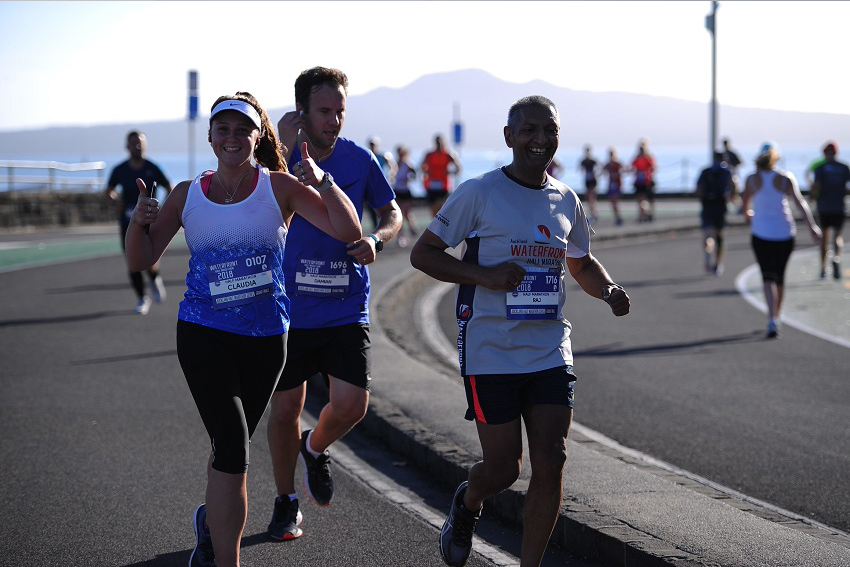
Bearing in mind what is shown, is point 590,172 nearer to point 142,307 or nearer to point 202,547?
point 142,307

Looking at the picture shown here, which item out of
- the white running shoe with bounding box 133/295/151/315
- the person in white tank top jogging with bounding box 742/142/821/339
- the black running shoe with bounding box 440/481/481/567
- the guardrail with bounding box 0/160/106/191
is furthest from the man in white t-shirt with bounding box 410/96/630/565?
the guardrail with bounding box 0/160/106/191

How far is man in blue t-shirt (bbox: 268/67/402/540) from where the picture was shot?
5348mm

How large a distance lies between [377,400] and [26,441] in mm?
2280

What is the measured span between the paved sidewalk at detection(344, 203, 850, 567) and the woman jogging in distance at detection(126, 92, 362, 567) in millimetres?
1547

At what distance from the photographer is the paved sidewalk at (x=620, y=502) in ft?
14.8

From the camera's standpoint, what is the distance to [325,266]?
17.6 ft

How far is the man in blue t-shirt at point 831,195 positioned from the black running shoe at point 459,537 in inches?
571

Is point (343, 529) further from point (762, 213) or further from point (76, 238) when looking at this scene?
point (76, 238)

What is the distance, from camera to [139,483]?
619 centimetres

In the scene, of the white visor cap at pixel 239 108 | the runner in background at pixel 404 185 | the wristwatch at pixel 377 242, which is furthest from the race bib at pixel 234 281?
the runner in background at pixel 404 185

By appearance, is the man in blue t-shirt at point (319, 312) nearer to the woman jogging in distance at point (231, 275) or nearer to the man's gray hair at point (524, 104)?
the woman jogging in distance at point (231, 275)

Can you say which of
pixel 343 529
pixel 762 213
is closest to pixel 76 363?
pixel 343 529

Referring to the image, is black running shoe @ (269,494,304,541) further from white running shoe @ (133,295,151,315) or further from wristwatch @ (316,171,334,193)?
white running shoe @ (133,295,151,315)

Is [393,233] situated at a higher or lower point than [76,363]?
higher
